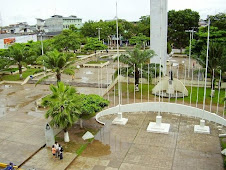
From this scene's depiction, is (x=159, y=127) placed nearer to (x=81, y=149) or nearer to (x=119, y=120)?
(x=119, y=120)

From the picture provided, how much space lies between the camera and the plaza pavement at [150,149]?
580 inches

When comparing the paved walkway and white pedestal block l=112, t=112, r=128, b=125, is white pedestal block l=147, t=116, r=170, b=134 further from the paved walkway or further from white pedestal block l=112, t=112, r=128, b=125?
the paved walkway

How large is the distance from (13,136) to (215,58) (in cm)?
1986

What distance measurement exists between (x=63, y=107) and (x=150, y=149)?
6.03 meters

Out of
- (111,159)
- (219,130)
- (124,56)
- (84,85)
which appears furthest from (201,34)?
(111,159)

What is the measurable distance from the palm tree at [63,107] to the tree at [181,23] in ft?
130

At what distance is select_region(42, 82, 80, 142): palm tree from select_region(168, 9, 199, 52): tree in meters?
39.5

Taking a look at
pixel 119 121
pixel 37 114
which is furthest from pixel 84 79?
pixel 119 121

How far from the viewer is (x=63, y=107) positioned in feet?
54.1

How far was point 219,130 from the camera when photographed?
18.6m

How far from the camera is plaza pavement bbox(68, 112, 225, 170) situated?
14734mm

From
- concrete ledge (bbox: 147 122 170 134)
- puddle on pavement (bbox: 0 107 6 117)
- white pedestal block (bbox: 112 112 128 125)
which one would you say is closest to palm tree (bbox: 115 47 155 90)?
white pedestal block (bbox: 112 112 128 125)

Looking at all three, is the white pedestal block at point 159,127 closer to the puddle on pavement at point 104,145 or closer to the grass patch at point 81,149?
the puddle on pavement at point 104,145

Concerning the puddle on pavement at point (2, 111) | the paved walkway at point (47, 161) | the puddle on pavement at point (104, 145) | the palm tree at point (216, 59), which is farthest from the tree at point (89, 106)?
the palm tree at point (216, 59)
